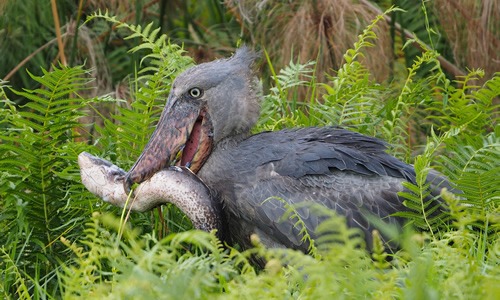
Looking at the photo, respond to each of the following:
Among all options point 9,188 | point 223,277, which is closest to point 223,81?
point 9,188

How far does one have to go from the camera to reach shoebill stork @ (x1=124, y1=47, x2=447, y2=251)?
460 centimetres

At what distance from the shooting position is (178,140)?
4.96 m

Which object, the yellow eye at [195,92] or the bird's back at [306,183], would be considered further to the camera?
the yellow eye at [195,92]

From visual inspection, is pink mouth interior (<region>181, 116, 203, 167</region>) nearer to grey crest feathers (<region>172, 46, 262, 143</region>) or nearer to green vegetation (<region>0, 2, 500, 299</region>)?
grey crest feathers (<region>172, 46, 262, 143</region>)

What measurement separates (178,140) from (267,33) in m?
2.11

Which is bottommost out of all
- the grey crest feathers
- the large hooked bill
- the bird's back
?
the bird's back

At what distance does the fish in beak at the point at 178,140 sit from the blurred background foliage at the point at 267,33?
1.16 m

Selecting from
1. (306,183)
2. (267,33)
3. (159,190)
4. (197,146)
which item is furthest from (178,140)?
(267,33)

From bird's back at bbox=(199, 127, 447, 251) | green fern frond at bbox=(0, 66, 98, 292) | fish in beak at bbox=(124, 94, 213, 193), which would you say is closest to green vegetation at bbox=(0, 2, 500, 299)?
green fern frond at bbox=(0, 66, 98, 292)

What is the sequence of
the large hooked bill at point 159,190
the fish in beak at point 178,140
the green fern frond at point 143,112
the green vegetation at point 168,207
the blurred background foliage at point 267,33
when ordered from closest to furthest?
1. the green vegetation at point 168,207
2. the large hooked bill at point 159,190
3. the fish in beak at point 178,140
4. the green fern frond at point 143,112
5. the blurred background foliage at point 267,33

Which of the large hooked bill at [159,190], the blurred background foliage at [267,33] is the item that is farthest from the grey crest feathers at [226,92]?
the blurred background foliage at [267,33]

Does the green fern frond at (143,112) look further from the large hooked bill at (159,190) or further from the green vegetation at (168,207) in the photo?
the large hooked bill at (159,190)

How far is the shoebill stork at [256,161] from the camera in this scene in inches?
181

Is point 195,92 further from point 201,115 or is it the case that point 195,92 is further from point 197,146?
point 197,146
